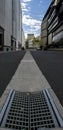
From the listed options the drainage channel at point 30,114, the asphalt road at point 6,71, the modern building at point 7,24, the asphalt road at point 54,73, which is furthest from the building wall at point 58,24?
the drainage channel at point 30,114

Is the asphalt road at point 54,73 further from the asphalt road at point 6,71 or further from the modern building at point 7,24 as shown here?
the modern building at point 7,24

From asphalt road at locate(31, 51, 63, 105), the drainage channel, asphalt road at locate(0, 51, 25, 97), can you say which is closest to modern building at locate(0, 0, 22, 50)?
asphalt road at locate(0, 51, 25, 97)

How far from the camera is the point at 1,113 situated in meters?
4.39

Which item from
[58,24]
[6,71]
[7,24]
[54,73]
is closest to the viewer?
[54,73]

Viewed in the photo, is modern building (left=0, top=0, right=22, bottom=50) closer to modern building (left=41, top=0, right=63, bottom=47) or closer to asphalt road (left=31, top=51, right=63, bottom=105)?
modern building (left=41, top=0, right=63, bottom=47)

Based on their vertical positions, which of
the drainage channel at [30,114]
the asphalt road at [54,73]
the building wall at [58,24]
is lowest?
the drainage channel at [30,114]

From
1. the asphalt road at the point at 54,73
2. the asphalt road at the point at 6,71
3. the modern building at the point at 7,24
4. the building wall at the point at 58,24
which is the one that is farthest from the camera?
the modern building at the point at 7,24

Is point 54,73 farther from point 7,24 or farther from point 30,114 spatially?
point 7,24

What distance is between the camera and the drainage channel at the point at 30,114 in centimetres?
380

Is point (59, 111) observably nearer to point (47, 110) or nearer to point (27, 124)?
point (47, 110)

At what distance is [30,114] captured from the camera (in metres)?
4.38

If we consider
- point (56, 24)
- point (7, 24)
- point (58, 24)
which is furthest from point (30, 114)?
point (7, 24)

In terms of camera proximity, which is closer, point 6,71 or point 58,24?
point 6,71

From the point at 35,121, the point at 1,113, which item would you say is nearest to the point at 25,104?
the point at 1,113
